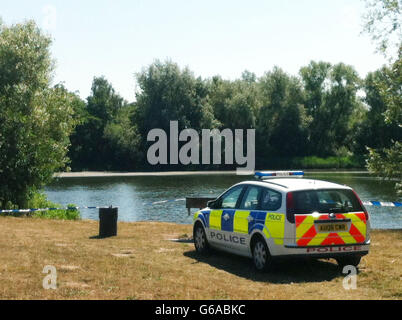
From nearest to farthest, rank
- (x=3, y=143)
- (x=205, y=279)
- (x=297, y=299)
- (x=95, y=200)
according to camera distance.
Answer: (x=297, y=299) → (x=205, y=279) → (x=3, y=143) → (x=95, y=200)

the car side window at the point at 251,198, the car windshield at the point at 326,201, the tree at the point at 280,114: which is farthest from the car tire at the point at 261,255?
the tree at the point at 280,114

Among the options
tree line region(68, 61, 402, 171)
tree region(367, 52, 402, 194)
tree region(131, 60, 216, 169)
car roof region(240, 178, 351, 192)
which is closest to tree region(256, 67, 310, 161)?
tree line region(68, 61, 402, 171)

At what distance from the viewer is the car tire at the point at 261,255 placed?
987cm

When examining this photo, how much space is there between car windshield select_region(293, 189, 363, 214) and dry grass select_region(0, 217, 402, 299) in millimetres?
1181

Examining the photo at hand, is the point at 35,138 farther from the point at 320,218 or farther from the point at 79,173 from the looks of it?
the point at 79,173

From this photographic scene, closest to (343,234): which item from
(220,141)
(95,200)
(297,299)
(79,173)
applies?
(297,299)

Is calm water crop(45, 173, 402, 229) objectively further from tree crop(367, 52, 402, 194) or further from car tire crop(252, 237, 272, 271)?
car tire crop(252, 237, 272, 271)

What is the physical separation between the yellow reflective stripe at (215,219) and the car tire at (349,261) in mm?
2587

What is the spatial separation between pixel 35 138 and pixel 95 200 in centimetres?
1101

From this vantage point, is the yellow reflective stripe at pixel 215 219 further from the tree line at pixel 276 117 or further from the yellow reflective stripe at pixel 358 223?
the tree line at pixel 276 117

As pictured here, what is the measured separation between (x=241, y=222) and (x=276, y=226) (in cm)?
120

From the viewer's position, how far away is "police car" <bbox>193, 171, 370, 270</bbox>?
9617 mm

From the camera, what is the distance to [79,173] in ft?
242

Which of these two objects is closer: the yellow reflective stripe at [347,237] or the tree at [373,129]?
the yellow reflective stripe at [347,237]
